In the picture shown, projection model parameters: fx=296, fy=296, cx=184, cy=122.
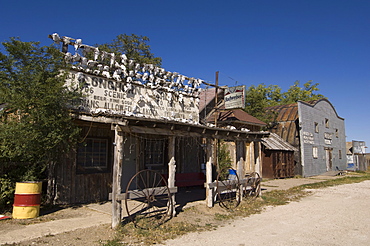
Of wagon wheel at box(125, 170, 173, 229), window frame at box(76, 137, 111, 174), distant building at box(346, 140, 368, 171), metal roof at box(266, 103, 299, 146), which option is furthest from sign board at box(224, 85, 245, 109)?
distant building at box(346, 140, 368, 171)

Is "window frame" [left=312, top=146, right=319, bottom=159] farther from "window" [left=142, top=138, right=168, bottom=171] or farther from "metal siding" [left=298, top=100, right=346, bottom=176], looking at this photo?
"window" [left=142, top=138, right=168, bottom=171]

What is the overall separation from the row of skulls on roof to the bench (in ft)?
11.2

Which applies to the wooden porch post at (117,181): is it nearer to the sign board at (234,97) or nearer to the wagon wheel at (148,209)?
the wagon wheel at (148,209)

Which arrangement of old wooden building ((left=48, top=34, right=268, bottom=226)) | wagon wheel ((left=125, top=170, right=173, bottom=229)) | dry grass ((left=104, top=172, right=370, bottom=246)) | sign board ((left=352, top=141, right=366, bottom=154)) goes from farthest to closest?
1. sign board ((left=352, top=141, right=366, bottom=154))
2. old wooden building ((left=48, top=34, right=268, bottom=226))
3. wagon wheel ((left=125, top=170, right=173, bottom=229))
4. dry grass ((left=104, top=172, right=370, bottom=246))

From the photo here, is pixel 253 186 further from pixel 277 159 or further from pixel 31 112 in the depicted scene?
pixel 277 159

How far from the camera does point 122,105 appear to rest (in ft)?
33.2

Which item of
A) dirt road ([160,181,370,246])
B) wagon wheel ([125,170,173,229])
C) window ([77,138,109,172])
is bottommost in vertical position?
dirt road ([160,181,370,246])

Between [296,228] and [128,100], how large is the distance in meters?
6.56

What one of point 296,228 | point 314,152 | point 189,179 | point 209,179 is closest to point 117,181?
point 209,179

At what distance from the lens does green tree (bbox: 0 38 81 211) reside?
23.8 feet

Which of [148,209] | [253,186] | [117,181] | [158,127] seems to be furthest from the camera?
[253,186]

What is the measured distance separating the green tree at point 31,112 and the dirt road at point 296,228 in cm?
413

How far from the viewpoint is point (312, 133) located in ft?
84.3

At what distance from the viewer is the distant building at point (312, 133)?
79.4ft
